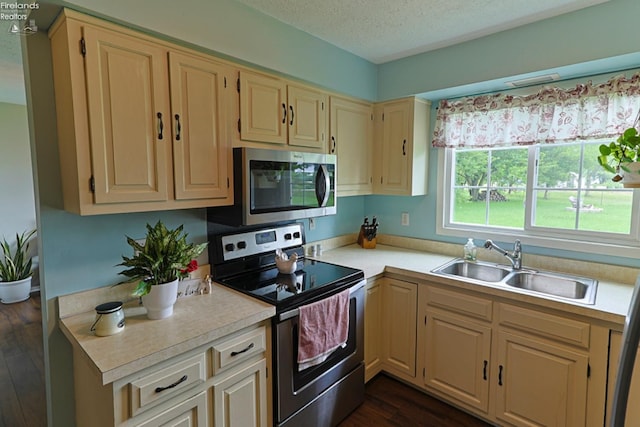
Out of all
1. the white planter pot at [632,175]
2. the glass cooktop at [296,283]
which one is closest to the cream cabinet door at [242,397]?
the glass cooktop at [296,283]

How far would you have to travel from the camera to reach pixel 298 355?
5.51ft

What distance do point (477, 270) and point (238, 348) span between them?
6.02ft

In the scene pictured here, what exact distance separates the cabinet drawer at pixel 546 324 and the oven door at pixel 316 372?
85 cm

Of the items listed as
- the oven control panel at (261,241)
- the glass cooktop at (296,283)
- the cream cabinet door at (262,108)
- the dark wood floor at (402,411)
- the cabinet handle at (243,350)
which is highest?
the cream cabinet door at (262,108)

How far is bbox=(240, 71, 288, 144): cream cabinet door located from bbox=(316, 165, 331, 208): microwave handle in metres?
0.31

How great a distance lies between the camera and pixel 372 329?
7.70 ft

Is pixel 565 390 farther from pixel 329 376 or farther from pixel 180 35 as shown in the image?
pixel 180 35

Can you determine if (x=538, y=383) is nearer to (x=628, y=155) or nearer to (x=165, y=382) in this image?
(x=628, y=155)

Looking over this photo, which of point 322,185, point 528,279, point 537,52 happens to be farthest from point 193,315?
point 537,52

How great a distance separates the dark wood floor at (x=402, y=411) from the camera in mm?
2037

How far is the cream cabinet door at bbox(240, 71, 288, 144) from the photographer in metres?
1.86

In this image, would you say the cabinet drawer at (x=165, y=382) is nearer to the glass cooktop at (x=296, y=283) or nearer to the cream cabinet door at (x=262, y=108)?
the glass cooktop at (x=296, y=283)

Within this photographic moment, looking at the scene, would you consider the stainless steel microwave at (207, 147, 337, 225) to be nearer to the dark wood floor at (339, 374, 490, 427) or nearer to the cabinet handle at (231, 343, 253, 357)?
the cabinet handle at (231, 343, 253, 357)

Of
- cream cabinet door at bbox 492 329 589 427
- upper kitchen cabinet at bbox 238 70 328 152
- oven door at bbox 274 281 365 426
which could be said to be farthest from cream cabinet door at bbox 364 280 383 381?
upper kitchen cabinet at bbox 238 70 328 152
